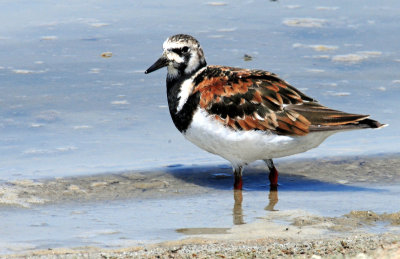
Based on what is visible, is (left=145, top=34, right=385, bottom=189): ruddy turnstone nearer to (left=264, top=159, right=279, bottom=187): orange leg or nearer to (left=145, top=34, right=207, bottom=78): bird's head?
(left=264, top=159, right=279, bottom=187): orange leg

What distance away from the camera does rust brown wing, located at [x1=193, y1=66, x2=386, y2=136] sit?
6.48 m

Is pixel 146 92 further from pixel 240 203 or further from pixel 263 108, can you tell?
pixel 240 203

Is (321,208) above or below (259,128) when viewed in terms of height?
below

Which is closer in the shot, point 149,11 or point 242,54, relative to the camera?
point 242,54

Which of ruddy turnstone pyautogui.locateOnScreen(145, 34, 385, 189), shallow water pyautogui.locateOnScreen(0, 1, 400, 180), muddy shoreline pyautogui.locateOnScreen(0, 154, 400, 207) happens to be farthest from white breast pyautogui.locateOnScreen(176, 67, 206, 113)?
shallow water pyautogui.locateOnScreen(0, 1, 400, 180)

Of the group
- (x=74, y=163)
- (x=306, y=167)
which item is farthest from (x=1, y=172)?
(x=306, y=167)

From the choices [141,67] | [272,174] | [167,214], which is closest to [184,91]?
[272,174]

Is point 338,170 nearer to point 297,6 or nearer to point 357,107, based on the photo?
point 357,107

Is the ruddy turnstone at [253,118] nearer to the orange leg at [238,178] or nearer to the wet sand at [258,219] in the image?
the orange leg at [238,178]

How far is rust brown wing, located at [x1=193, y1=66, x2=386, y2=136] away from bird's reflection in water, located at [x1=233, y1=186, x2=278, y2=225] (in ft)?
1.95

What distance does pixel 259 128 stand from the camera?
6520mm

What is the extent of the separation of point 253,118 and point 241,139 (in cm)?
21

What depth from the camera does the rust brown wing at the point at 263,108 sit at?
6.48 meters

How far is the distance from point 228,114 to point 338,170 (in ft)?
4.65
